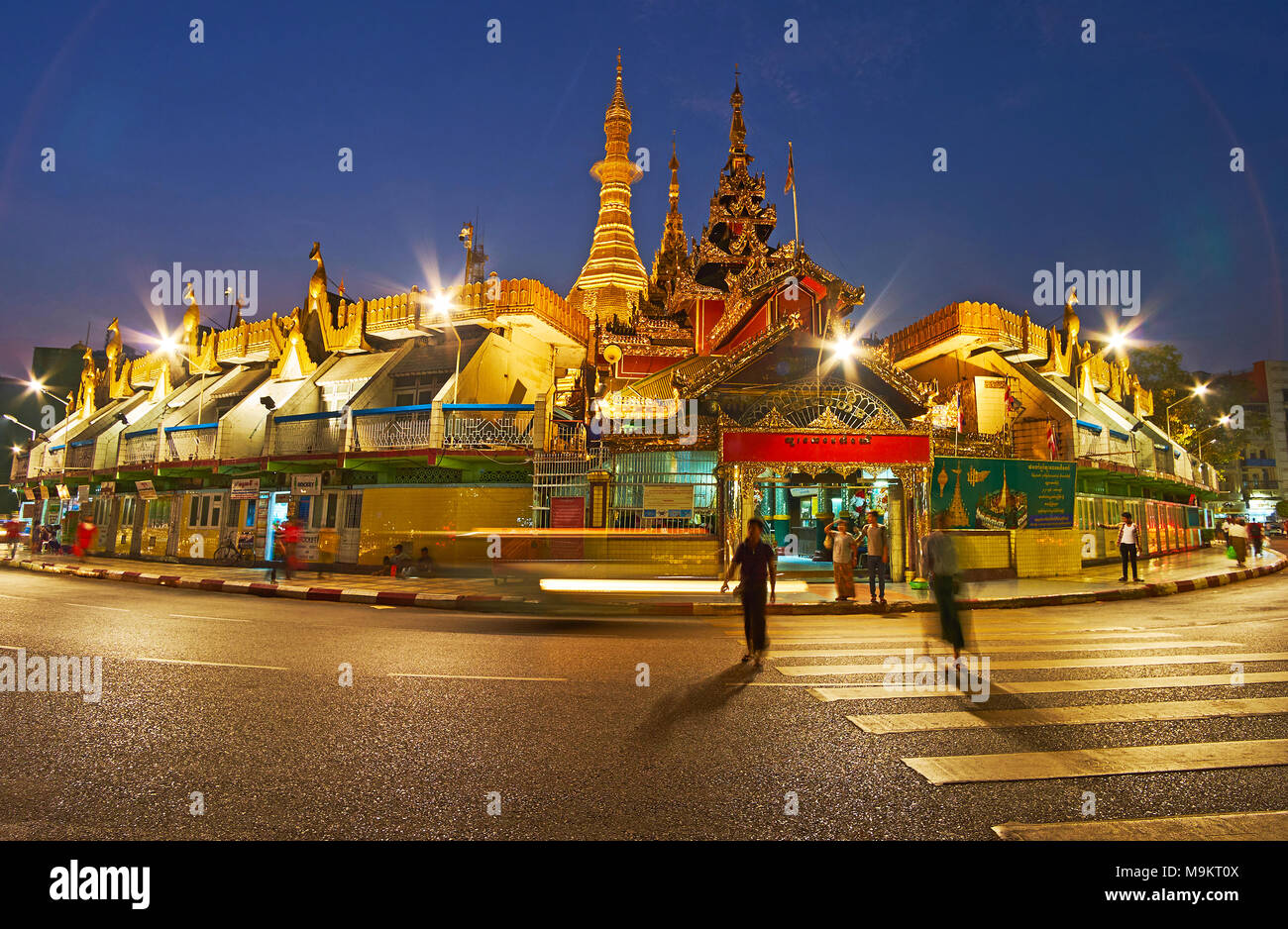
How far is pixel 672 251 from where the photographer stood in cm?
3775

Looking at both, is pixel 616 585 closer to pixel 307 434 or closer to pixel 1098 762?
pixel 1098 762

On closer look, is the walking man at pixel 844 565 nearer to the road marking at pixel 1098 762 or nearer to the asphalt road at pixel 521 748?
the asphalt road at pixel 521 748

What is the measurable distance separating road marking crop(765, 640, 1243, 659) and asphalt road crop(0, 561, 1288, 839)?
26 centimetres

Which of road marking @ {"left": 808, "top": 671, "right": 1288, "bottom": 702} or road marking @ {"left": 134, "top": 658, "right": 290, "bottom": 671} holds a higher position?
road marking @ {"left": 134, "top": 658, "right": 290, "bottom": 671}

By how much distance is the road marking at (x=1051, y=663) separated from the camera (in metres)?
7.19

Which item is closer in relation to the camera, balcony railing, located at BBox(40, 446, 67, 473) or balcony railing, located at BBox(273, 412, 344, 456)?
balcony railing, located at BBox(273, 412, 344, 456)

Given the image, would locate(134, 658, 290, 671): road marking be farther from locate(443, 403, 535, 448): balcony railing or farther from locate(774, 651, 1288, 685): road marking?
locate(443, 403, 535, 448): balcony railing

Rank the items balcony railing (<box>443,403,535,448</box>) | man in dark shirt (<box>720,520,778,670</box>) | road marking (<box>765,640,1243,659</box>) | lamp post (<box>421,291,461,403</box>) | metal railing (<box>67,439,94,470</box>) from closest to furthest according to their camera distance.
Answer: man in dark shirt (<box>720,520,778,670</box>)
road marking (<box>765,640,1243,659</box>)
balcony railing (<box>443,403,535,448</box>)
lamp post (<box>421,291,461,403</box>)
metal railing (<box>67,439,94,470</box>)

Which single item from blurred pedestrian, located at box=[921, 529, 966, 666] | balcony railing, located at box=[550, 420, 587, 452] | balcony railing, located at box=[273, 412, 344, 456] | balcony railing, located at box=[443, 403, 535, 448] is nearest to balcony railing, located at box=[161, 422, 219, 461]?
balcony railing, located at box=[273, 412, 344, 456]

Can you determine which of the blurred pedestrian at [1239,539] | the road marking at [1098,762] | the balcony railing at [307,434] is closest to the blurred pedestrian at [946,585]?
the road marking at [1098,762]

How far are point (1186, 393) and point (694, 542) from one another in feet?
137

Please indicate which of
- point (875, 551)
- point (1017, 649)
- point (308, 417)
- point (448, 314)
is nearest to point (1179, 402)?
point (875, 551)

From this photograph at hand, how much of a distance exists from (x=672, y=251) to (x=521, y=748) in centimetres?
3602

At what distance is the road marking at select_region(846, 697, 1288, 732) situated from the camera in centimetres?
520
